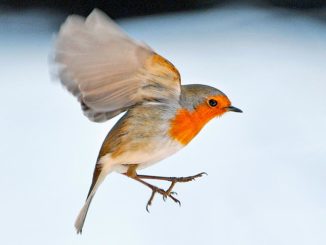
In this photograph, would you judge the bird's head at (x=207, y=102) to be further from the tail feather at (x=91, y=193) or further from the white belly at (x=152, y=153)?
the tail feather at (x=91, y=193)

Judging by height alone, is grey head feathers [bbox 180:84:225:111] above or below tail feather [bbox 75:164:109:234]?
above

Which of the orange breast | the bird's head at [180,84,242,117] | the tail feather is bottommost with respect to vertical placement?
the tail feather

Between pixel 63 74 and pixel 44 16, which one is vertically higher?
pixel 44 16

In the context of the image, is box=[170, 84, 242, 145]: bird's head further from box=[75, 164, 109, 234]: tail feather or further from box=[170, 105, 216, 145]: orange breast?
box=[75, 164, 109, 234]: tail feather

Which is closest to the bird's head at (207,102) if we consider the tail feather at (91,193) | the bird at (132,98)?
the bird at (132,98)

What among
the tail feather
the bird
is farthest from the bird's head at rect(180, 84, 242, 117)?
the tail feather

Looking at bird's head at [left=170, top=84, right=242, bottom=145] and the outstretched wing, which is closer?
the outstretched wing

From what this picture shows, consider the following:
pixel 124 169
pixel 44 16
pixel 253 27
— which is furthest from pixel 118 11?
pixel 124 169

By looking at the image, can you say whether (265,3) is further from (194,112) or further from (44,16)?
(194,112)

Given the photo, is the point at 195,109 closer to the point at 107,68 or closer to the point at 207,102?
the point at 207,102
